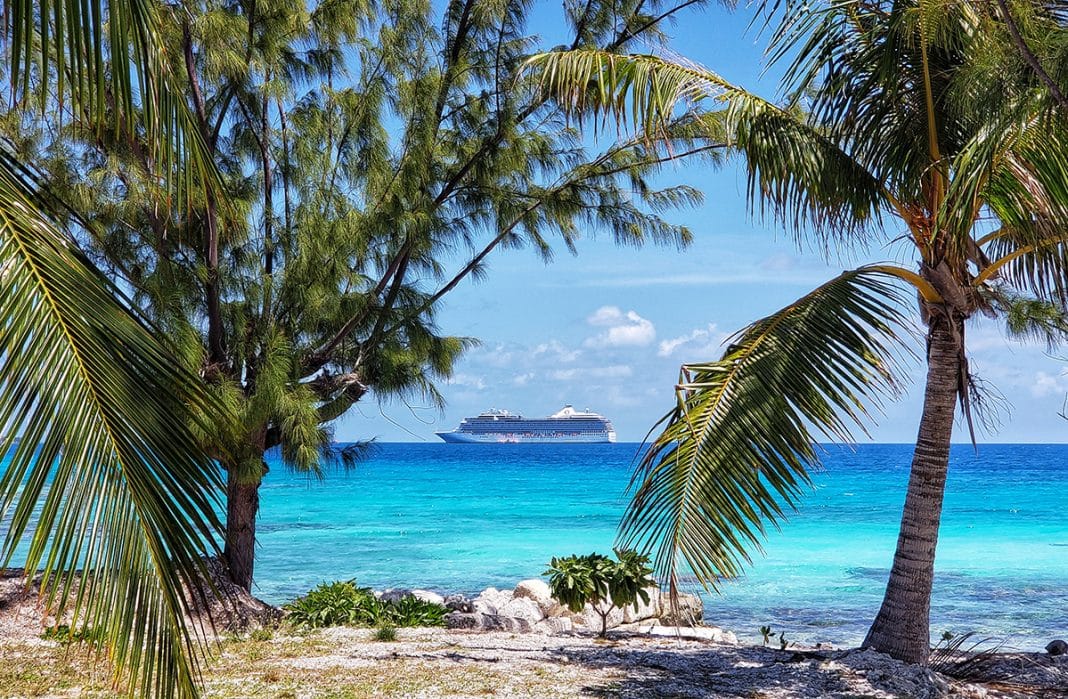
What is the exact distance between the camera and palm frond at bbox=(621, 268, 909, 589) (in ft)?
17.1

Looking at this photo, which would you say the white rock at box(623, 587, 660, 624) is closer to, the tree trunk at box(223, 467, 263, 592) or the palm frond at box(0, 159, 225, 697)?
the tree trunk at box(223, 467, 263, 592)

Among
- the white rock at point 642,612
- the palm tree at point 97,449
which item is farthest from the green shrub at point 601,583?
the palm tree at point 97,449

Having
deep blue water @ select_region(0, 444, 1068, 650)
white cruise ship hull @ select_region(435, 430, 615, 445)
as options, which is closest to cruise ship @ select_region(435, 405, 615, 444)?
white cruise ship hull @ select_region(435, 430, 615, 445)

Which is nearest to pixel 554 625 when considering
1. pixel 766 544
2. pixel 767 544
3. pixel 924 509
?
pixel 924 509

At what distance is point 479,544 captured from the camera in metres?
25.4

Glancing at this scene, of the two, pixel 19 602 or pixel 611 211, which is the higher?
pixel 611 211

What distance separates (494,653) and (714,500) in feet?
9.34

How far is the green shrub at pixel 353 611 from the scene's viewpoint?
29.3 feet

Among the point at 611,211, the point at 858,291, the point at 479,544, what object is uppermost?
the point at 611,211

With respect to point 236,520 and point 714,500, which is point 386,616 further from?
point 714,500

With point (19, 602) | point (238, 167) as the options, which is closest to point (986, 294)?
point (238, 167)

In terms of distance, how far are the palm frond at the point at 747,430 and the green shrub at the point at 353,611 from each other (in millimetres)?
4395

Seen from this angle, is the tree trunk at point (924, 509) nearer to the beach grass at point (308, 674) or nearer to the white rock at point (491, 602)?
the beach grass at point (308, 674)

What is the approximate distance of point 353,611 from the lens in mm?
9141
